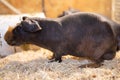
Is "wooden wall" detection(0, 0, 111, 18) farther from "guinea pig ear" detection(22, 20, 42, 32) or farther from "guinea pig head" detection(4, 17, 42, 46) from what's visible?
"guinea pig ear" detection(22, 20, 42, 32)

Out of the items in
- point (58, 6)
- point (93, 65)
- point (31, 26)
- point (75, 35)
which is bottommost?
point (93, 65)

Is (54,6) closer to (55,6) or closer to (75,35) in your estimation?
(55,6)

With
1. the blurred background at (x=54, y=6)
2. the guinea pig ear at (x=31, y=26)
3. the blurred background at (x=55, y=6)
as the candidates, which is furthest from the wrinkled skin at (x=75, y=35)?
the blurred background at (x=55, y=6)

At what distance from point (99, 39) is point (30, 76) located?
80 centimetres

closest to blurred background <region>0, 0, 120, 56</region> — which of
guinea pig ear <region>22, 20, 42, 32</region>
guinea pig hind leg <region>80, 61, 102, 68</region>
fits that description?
guinea pig ear <region>22, 20, 42, 32</region>

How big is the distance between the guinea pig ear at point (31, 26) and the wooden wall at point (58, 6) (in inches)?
78.0

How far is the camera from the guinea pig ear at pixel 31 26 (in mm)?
2951

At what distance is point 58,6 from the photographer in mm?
5078

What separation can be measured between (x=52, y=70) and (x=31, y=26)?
504 millimetres

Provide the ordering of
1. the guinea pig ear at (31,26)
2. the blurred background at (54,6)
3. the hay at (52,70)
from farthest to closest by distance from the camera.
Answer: the blurred background at (54,6), the guinea pig ear at (31,26), the hay at (52,70)

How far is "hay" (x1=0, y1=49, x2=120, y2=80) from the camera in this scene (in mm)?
2732

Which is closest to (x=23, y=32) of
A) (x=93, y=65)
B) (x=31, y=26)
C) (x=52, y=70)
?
(x=31, y=26)

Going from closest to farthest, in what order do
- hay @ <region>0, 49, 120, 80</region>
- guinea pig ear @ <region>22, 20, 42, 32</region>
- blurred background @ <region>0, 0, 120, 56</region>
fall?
hay @ <region>0, 49, 120, 80</region> < guinea pig ear @ <region>22, 20, 42, 32</region> < blurred background @ <region>0, 0, 120, 56</region>

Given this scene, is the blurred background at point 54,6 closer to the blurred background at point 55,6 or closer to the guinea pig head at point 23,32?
the blurred background at point 55,6
